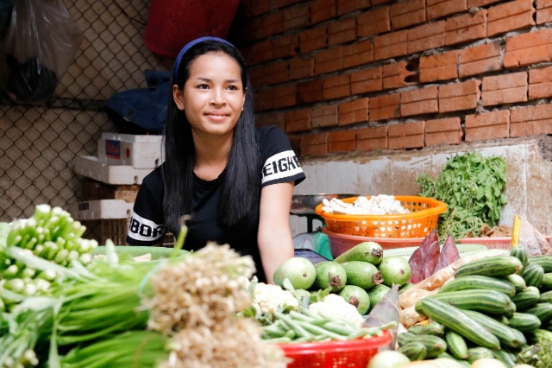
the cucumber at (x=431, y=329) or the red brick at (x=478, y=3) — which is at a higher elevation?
the red brick at (x=478, y=3)

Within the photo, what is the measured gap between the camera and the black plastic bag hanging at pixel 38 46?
531 centimetres

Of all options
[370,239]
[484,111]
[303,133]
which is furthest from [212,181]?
[303,133]

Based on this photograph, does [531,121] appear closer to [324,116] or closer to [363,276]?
[324,116]

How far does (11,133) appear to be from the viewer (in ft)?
19.8

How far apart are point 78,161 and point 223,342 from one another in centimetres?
536

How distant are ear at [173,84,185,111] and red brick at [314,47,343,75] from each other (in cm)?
257

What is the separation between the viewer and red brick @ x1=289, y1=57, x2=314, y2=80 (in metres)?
5.66

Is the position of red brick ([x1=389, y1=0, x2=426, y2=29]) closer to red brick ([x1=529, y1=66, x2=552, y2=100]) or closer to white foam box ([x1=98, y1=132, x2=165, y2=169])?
red brick ([x1=529, y1=66, x2=552, y2=100])

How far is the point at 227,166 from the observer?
2.96 meters

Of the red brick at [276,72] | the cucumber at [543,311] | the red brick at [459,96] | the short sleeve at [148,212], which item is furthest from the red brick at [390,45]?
the cucumber at [543,311]

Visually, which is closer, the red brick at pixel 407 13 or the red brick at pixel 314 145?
the red brick at pixel 407 13

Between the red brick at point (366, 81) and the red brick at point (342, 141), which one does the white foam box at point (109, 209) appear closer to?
the red brick at point (342, 141)

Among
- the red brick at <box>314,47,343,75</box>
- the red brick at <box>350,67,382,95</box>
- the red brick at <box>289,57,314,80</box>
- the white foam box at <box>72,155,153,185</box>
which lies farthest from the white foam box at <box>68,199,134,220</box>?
the red brick at <box>350,67,382,95</box>

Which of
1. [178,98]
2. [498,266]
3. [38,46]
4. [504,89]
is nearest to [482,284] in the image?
[498,266]
